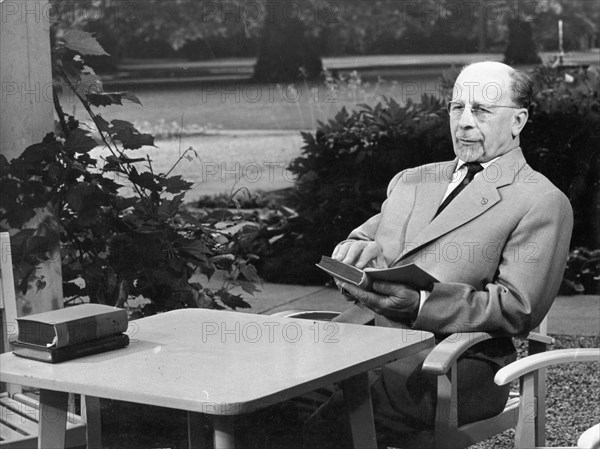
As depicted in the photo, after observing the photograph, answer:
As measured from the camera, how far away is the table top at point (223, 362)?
7.49 feet

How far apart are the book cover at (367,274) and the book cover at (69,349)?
1.95 ft

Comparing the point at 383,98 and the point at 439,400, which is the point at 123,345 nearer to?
the point at 439,400

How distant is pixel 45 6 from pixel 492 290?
2131 millimetres

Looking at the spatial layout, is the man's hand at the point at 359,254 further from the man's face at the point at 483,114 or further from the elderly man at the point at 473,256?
the man's face at the point at 483,114

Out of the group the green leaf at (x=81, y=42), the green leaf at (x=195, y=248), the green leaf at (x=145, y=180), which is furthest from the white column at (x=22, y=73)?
the green leaf at (x=195, y=248)

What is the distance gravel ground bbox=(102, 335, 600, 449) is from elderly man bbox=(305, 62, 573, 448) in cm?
119

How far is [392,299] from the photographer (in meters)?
3.03

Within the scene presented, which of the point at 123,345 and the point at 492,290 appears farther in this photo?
the point at 492,290

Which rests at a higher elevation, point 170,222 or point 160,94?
point 160,94

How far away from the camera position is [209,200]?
18.9 feet

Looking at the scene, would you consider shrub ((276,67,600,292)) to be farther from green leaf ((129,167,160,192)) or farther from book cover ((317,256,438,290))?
book cover ((317,256,438,290))

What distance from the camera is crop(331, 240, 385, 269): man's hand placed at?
3232 mm

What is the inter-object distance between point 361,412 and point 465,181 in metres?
0.93

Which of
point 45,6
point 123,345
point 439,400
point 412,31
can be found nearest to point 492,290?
point 439,400
